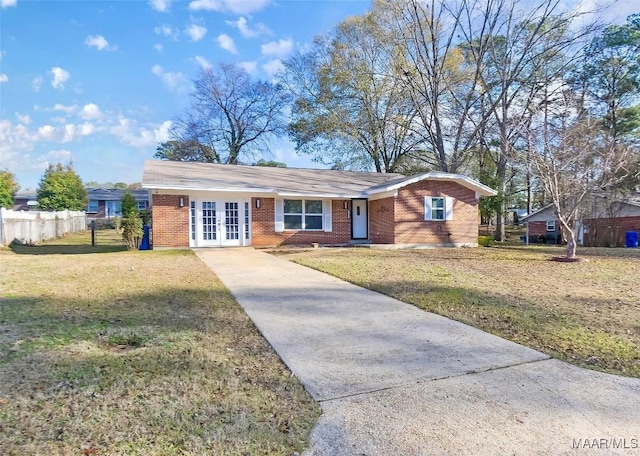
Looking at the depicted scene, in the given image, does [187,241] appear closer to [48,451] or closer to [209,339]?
[209,339]

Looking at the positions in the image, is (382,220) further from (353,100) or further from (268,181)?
(353,100)

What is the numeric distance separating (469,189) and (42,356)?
17183 millimetres

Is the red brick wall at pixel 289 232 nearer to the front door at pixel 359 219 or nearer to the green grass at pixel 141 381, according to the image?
the front door at pixel 359 219

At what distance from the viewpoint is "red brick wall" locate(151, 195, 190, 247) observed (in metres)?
14.3

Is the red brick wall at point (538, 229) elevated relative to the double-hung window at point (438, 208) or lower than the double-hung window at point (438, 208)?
lower

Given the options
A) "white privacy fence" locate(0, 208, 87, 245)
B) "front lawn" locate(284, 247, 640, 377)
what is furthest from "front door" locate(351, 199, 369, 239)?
"white privacy fence" locate(0, 208, 87, 245)

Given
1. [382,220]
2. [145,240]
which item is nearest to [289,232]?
[382,220]

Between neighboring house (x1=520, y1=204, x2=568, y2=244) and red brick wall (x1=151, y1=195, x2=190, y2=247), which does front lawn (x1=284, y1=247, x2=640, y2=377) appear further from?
neighboring house (x1=520, y1=204, x2=568, y2=244)

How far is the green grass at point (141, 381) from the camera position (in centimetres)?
227

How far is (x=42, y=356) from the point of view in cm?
351

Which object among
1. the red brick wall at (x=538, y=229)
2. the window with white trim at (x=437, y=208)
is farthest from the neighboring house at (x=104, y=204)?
the red brick wall at (x=538, y=229)

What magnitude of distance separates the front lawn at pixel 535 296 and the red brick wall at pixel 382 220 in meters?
4.92

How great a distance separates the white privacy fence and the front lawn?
13664mm

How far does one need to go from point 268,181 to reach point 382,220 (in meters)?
5.58
